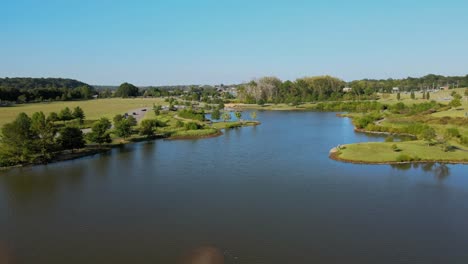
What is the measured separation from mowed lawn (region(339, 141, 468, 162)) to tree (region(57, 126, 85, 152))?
2332 centimetres

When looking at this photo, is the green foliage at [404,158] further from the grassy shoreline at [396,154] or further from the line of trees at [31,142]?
the line of trees at [31,142]

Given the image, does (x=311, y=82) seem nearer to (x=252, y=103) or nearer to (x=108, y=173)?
(x=252, y=103)

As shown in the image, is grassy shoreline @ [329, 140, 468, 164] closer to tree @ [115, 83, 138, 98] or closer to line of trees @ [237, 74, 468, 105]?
line of trees @ [237, 74, 468, 105]

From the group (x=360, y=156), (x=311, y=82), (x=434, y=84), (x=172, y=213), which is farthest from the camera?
(x=434, y=84)

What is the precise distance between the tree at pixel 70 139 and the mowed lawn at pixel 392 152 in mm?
23320

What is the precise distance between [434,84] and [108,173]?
13068 centimetres

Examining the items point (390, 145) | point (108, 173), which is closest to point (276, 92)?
point (390, 145)

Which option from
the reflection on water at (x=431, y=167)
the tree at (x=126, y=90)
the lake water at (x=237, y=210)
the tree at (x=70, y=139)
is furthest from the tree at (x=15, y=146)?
the tree at (x=126, y=90)

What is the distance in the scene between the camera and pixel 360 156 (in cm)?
2936

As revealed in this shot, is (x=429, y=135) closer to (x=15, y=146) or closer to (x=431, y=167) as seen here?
(x=431, y=167)

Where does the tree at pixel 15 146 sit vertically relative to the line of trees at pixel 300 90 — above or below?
below

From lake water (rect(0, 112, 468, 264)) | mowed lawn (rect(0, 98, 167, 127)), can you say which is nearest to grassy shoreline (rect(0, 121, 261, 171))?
lake water (rect(0, 112, 468, 264))

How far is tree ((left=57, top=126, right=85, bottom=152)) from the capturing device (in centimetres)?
3138

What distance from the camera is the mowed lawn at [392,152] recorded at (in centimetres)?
2845
